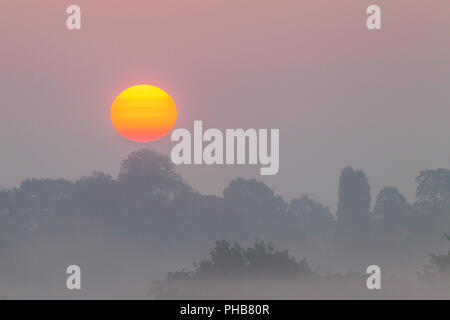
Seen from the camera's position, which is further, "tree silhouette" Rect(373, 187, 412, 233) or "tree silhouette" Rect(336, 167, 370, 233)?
"tree silhouette" Rect(336, 167, 370, 233)

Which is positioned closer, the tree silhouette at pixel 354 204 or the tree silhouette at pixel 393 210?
the tree silhouette at pixel 393 210

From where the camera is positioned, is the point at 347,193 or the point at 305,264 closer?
the point at 305,264

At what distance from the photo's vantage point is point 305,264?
93.6 metres

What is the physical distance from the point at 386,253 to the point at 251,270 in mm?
33167

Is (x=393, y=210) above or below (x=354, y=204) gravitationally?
below

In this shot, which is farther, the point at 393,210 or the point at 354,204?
the point at 354,204

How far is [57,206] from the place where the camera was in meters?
116
